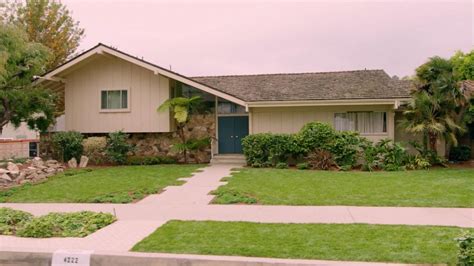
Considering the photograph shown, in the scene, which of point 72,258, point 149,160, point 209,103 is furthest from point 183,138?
point 72,258

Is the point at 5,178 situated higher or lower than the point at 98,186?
higher

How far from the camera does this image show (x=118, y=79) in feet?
58.6

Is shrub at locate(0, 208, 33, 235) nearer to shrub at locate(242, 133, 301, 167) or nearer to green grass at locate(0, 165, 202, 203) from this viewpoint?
green grass at locate(0, 165, 202, 203)

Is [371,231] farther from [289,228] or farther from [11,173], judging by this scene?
[11,173]

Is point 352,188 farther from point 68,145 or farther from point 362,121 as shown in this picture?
point 68,145

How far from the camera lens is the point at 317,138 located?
50.6 feet

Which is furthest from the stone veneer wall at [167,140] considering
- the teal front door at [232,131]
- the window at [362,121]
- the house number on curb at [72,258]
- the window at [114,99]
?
the house number on curb at [72,258]

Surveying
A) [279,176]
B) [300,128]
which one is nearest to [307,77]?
[300,128]

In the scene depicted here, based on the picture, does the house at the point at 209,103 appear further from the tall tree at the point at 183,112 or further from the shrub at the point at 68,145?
the shrub at the point at 68,145

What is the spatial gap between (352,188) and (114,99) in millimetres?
12280

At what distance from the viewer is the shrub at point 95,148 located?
16875mm

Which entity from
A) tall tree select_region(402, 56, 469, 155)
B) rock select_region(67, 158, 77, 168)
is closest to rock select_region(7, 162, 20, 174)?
rock select_region(67, 158, 77, 168)

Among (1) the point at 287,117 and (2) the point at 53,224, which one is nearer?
(2) the point at 53,224

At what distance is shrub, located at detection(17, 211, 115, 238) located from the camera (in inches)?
253
